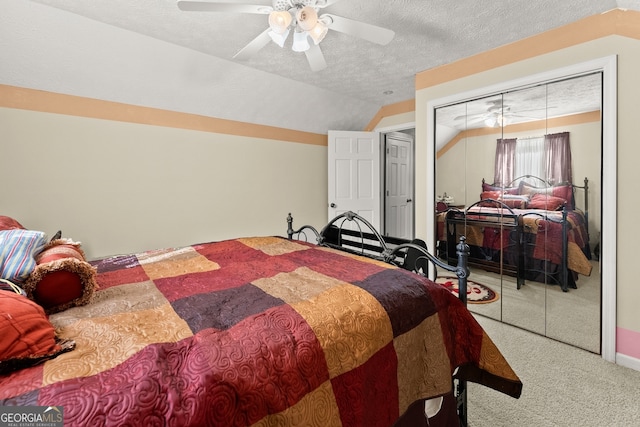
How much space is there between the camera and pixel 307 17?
5.70 feet

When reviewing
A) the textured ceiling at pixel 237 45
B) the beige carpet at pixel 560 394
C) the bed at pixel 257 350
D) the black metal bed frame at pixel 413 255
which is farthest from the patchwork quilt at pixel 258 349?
the textured ceiling at pixel 237 45

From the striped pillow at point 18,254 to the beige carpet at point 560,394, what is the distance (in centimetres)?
222

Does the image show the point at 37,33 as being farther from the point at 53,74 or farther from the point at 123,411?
the point at 123,411

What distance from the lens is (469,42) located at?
104 inches

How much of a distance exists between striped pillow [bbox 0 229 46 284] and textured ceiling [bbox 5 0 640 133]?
1.78 meters

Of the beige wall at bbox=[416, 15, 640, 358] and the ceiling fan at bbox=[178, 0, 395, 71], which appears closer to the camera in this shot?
the ceiling fan at bbox=[178, 0, 395, 71]

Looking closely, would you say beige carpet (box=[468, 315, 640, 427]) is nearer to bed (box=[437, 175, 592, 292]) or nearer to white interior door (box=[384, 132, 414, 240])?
bed (box=[437, 175, 592, 292])

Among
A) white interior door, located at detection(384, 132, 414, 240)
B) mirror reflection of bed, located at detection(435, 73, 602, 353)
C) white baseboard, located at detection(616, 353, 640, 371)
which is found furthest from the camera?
white interior door, located at detection(384, 132, 414, 240)

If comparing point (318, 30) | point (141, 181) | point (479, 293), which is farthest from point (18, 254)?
point (479, 293)

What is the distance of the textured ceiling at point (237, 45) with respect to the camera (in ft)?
7.04

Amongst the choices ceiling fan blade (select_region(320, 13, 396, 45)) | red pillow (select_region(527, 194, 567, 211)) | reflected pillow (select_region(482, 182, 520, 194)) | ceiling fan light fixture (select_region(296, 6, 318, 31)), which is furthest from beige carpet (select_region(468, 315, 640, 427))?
ceiling fan light fixture (select_region(296, 6, 318, 31))

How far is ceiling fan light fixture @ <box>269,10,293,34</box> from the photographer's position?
174 centimetres

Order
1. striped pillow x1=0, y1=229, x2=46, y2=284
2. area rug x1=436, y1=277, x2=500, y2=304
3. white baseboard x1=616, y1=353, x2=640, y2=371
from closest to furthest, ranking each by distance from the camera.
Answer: striped pillow x1=0, y1=229, x2=46, y2=284
white baseboard x1=616, y1=353, x2=640, y2=371
area rug x1=436, y1=277, x2=500, y2=304

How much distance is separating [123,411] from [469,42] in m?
3.32
